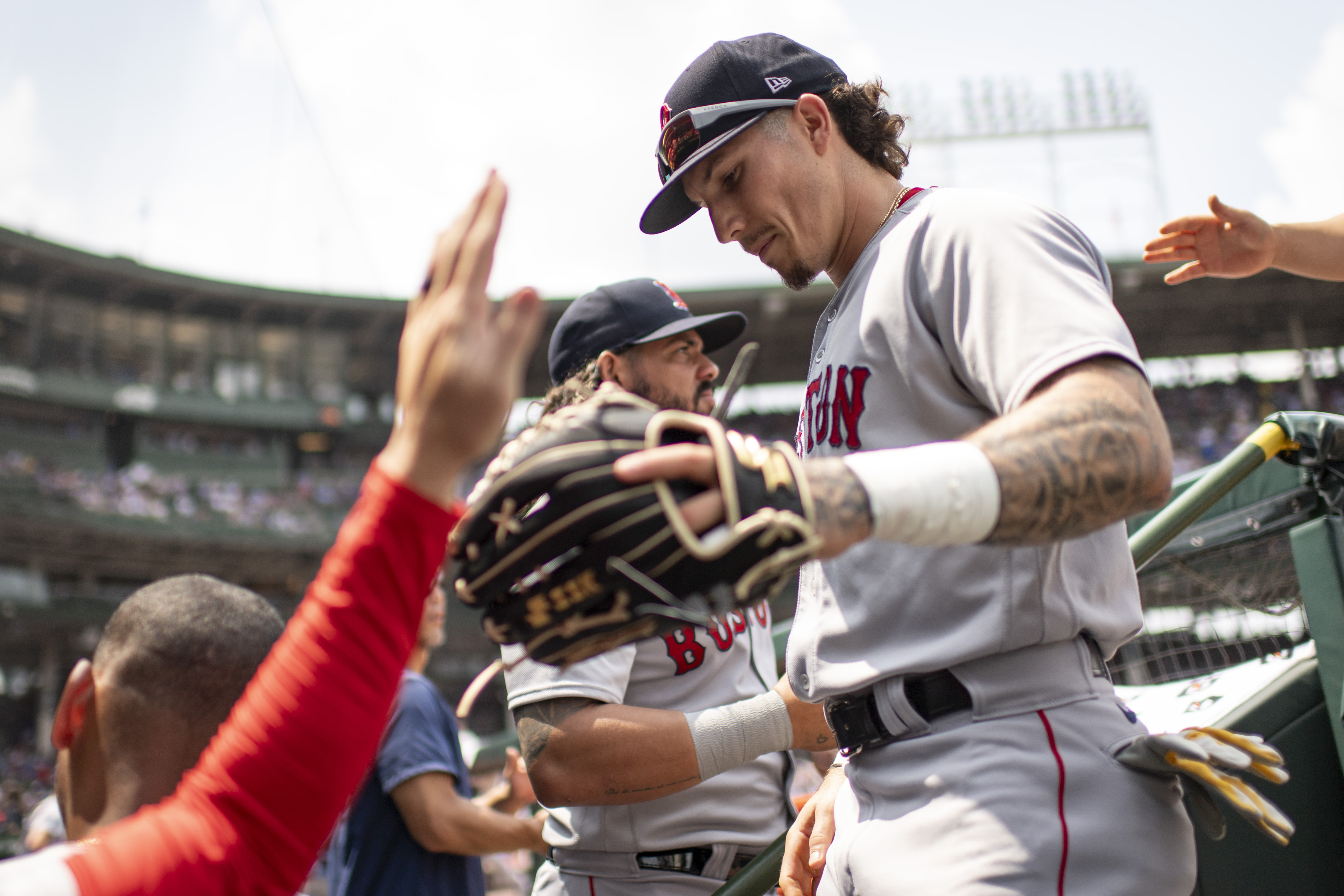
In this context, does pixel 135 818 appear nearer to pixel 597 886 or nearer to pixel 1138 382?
pixel 1138 382

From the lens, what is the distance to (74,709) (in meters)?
1.49

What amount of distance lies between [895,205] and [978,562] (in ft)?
2.64

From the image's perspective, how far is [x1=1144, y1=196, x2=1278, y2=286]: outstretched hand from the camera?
2.06 meters

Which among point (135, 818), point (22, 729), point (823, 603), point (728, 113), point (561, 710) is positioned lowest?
point (22, 729)

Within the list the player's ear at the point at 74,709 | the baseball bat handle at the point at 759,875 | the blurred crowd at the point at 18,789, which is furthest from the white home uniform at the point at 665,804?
the blurred crowd at the point at 18,789

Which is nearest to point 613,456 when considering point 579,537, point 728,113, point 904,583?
point 579,537

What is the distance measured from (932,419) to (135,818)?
1.18m

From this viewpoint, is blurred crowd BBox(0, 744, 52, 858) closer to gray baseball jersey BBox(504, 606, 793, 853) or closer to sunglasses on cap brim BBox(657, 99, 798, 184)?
gray baseball jersey BBox(504, 606, 793, 853)

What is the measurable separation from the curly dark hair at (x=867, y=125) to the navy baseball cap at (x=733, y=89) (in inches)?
1.3

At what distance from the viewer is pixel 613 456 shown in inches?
38.8

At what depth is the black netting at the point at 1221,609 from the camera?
3021mm

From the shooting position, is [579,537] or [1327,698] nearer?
[579,537]

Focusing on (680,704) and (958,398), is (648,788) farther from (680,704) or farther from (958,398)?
(958,398)

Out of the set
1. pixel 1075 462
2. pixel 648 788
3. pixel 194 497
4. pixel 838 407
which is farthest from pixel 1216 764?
pixel 194 497
